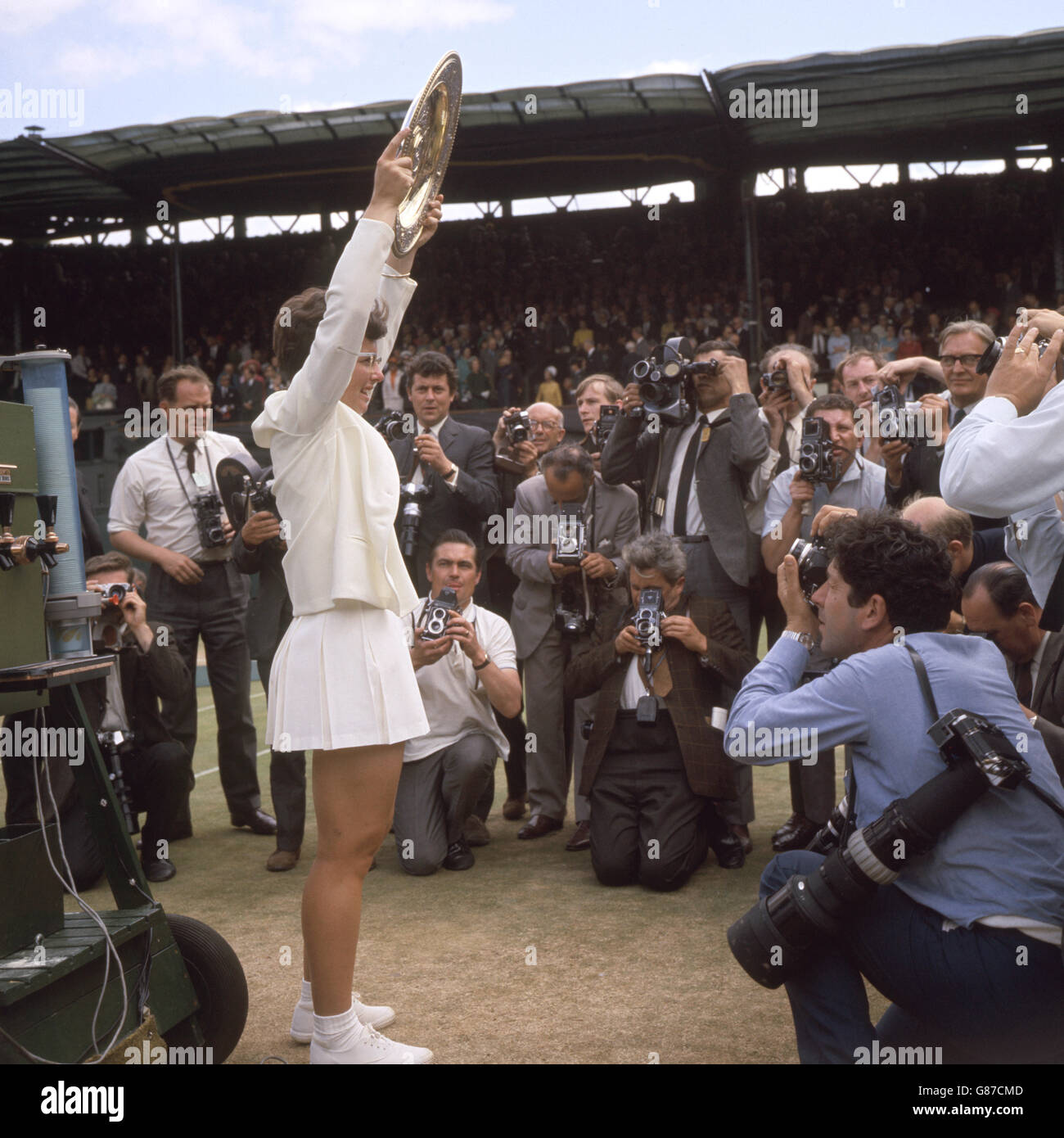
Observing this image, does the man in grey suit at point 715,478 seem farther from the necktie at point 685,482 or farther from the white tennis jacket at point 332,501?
the white tennis jacket at point 332,501

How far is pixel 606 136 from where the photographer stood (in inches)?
660

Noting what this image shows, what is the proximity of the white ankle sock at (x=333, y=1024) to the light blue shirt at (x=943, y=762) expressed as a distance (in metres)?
0.99

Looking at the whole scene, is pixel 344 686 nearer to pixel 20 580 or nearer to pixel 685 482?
pixel 20 580

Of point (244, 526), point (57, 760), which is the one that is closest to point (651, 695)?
point (244, 526)

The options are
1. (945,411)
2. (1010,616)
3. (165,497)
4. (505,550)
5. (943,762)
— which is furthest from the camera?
(505,550)

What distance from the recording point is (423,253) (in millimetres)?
22156

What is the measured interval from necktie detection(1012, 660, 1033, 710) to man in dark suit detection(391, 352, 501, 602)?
227cm

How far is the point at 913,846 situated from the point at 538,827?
110 inches

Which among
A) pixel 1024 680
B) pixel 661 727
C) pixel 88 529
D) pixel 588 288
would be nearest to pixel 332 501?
pixel 1024 680

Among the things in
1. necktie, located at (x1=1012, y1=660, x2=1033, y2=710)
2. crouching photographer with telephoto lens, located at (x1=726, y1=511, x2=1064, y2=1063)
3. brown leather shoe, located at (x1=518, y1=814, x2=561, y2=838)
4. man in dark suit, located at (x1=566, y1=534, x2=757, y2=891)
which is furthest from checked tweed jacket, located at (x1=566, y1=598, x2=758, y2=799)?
crouching photographer with telephoto lens, located at (x1=726, y1=511, x2=1064, y2=1063)

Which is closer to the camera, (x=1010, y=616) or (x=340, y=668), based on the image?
(x=340, y=668)

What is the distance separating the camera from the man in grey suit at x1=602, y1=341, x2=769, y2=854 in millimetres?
4555

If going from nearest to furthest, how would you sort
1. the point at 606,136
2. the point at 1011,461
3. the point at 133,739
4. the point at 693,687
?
the point at 1011,461
the point at 693,687
the point at 133,739
the point at 606,136

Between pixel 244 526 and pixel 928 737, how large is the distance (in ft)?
9.59
